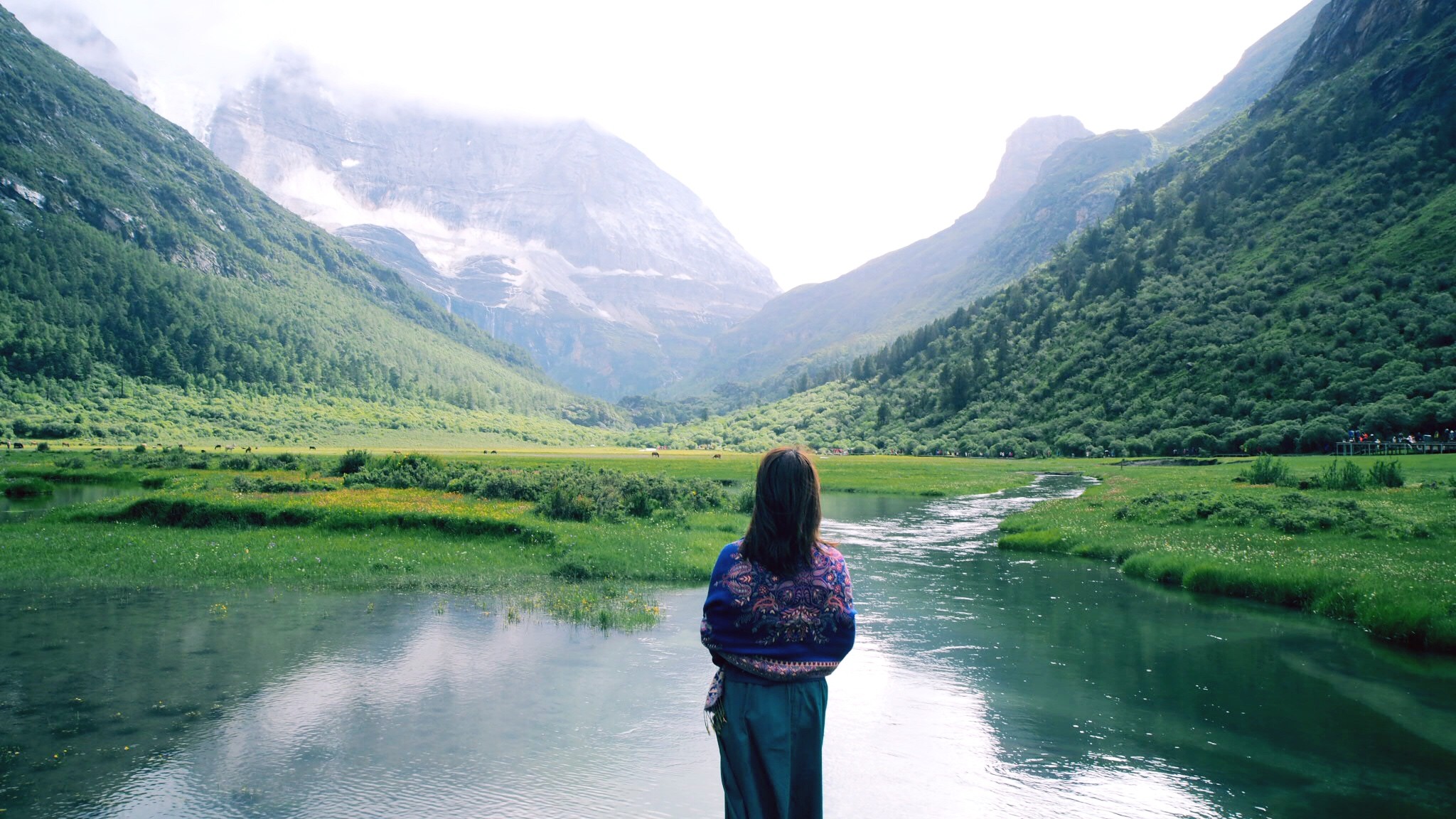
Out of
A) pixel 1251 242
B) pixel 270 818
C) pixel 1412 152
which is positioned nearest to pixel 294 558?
pixel 270 818

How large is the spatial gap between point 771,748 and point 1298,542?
110 ft

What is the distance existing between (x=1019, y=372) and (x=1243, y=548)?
441ft

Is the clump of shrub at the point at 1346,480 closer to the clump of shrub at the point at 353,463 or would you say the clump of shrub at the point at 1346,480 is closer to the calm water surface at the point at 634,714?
the calm water surface at the point at 634,714

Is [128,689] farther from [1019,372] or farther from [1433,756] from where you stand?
[1019,372]

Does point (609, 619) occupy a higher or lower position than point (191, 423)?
lower

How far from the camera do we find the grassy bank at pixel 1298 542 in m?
21.8

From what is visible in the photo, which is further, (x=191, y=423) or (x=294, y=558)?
(x=191, y=423)

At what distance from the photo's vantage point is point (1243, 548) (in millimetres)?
30859

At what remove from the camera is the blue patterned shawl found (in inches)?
235

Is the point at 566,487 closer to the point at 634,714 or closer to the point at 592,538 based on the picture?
the point at 592,538

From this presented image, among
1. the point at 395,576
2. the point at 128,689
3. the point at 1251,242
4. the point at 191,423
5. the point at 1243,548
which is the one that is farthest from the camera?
the point at 191,423

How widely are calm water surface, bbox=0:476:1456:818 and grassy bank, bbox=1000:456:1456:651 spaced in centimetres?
148

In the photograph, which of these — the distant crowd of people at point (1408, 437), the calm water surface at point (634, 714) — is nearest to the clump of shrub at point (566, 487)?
the calm water surface at point (634, 714)

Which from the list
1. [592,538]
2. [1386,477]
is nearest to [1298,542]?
[1386,477]
